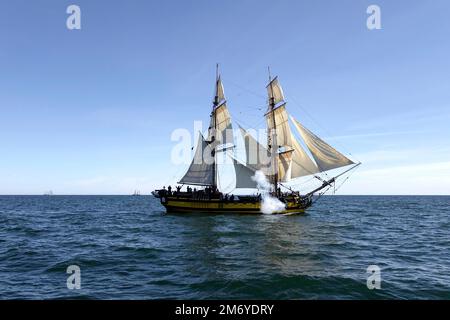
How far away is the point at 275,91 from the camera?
208ft

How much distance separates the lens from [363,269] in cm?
1794

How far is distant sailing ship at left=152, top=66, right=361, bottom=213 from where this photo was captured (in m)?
52.6

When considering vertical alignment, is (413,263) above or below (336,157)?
below

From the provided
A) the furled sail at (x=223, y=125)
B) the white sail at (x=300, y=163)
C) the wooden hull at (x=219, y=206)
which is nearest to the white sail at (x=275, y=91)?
the white sail at (x=300, y=163)

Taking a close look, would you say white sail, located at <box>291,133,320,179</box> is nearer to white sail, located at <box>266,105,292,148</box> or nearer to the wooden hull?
white sail, located at <box>266,105,292,148</box>

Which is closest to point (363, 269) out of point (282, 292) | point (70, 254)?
point (282, 292)

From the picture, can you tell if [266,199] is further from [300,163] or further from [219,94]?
[219,94]

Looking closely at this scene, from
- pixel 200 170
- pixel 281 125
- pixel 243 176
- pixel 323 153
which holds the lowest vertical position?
pixel 243 176

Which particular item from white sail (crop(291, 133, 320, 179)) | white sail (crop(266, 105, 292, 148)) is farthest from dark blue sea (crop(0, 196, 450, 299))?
white sail (crop(266, 105, 292, 148))

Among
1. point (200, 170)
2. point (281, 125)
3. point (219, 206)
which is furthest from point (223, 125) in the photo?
point (219, 206)

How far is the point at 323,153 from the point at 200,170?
69.0 ft

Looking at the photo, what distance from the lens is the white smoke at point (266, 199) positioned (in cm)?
5331
